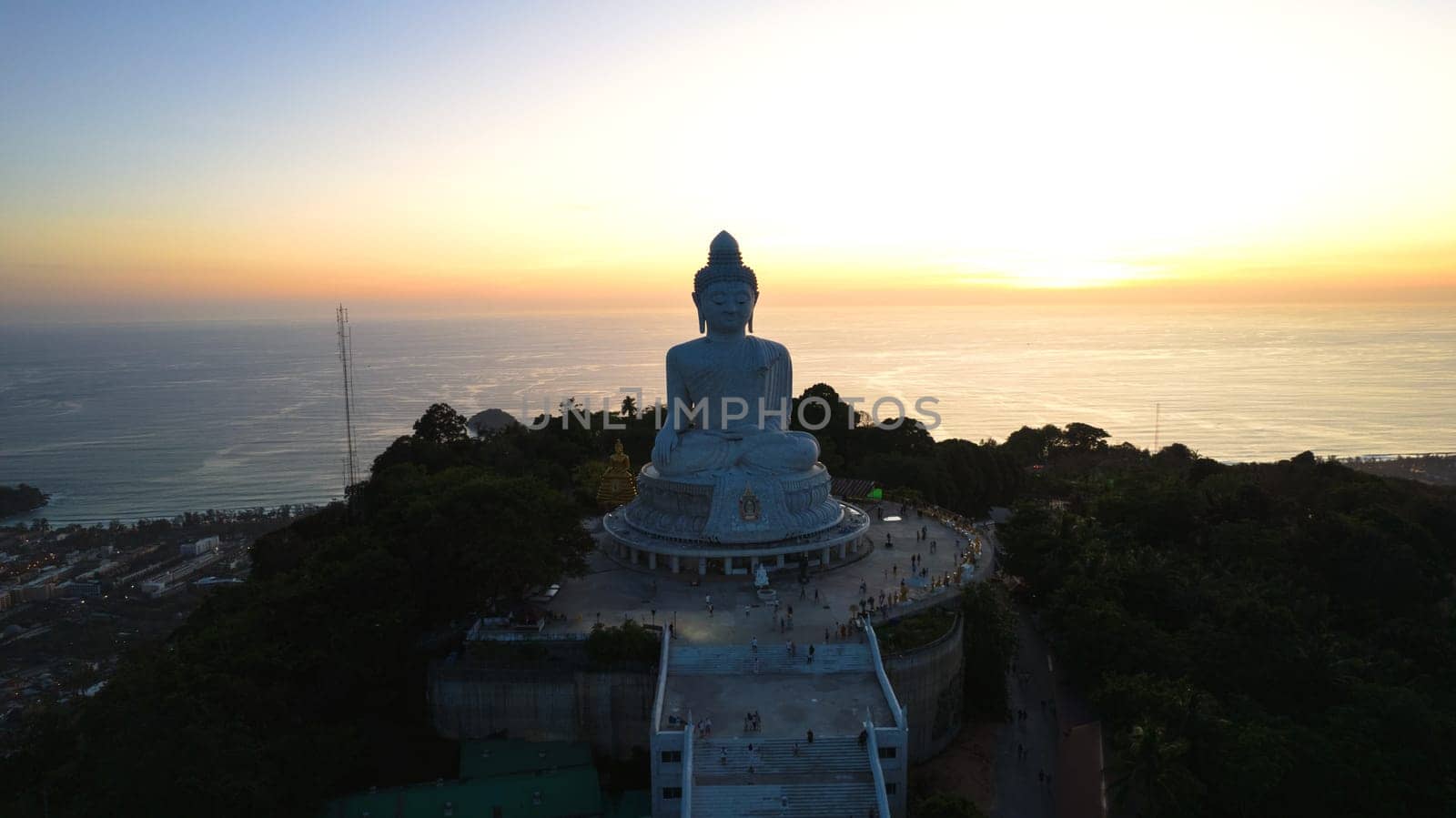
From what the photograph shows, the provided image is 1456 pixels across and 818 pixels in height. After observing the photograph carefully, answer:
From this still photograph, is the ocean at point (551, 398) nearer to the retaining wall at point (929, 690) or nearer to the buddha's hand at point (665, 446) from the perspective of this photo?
the buddha's hand at point (665, 446)

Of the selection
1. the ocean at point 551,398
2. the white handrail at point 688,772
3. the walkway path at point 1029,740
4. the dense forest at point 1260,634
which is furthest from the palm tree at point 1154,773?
the ocean at point 551,398

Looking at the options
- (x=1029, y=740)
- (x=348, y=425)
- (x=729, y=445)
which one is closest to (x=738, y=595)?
(x=729, y=445)

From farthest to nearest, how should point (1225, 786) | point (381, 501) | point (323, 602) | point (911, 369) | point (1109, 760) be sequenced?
point (911, 369)
point (381, 501)
point (323, 602)
point (1109, 760)
point (1225, 786)

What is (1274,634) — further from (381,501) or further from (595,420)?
(595,420)

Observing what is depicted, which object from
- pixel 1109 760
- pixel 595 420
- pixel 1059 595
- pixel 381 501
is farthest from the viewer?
pixel 595 420

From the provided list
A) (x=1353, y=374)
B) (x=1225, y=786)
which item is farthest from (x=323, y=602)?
(x=1353, y=374)

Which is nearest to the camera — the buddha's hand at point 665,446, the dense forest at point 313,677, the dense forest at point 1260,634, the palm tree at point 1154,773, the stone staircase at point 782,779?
the palm tree at point 1154,773

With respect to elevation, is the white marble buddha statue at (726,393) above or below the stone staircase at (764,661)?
above
